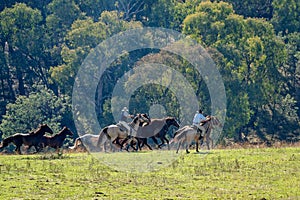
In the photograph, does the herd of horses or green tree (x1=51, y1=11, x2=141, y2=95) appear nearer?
the herd of horses

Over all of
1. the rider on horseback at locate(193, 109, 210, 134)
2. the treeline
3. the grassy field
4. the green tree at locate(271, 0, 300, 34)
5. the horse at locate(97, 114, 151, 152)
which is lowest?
the grassy field

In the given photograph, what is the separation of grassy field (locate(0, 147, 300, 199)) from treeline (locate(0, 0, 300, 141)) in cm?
3286

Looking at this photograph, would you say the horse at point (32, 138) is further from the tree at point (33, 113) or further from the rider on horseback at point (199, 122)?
the tree at point (33, 113)

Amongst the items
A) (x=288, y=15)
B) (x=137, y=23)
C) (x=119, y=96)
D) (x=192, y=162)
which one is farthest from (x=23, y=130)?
(x=192, y=162)

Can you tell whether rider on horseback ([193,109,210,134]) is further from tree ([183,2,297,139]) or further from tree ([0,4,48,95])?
tree ([0,4,48,95])

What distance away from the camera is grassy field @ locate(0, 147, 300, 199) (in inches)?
838

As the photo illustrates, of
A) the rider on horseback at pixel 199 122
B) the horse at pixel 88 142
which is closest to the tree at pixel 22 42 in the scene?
the horse at pixel 88 142

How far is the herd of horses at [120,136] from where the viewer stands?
105 ft

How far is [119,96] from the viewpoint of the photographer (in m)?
66.9

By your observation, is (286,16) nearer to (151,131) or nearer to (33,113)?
(33,113)

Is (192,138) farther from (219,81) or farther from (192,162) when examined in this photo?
(219,81)

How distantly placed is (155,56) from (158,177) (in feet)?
138

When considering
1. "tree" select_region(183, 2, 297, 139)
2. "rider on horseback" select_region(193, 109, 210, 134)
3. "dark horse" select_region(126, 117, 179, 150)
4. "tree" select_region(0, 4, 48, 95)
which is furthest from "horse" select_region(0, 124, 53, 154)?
"tree" select_region(0, 4, 48, 95)

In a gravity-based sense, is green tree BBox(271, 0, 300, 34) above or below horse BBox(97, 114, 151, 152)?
above
